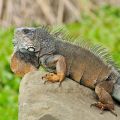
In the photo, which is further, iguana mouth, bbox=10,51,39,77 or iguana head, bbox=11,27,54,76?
iguana mouth, bbox=10,51,39,77

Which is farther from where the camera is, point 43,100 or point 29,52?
point 29,52

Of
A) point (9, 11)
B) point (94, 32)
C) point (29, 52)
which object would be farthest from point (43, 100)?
point (9, 11)

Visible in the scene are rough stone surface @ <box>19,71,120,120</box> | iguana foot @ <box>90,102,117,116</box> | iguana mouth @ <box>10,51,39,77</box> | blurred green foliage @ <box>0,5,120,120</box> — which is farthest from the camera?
blurred green foliage @ <box>0,5,120,120</box>

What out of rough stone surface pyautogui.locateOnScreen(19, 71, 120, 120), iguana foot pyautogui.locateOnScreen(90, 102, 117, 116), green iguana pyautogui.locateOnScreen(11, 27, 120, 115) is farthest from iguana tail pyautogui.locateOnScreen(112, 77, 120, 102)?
iguana foot pyautogui.locateOnScreen(90, 102, 117, 116)

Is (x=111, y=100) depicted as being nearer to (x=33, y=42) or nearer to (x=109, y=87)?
(x=109, y=87)

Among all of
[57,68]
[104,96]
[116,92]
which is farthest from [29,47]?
[116,92]

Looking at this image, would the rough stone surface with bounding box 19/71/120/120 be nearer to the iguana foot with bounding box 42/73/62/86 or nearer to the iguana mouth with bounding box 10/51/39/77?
the iguana foot with bounding box 42/73/62/86
